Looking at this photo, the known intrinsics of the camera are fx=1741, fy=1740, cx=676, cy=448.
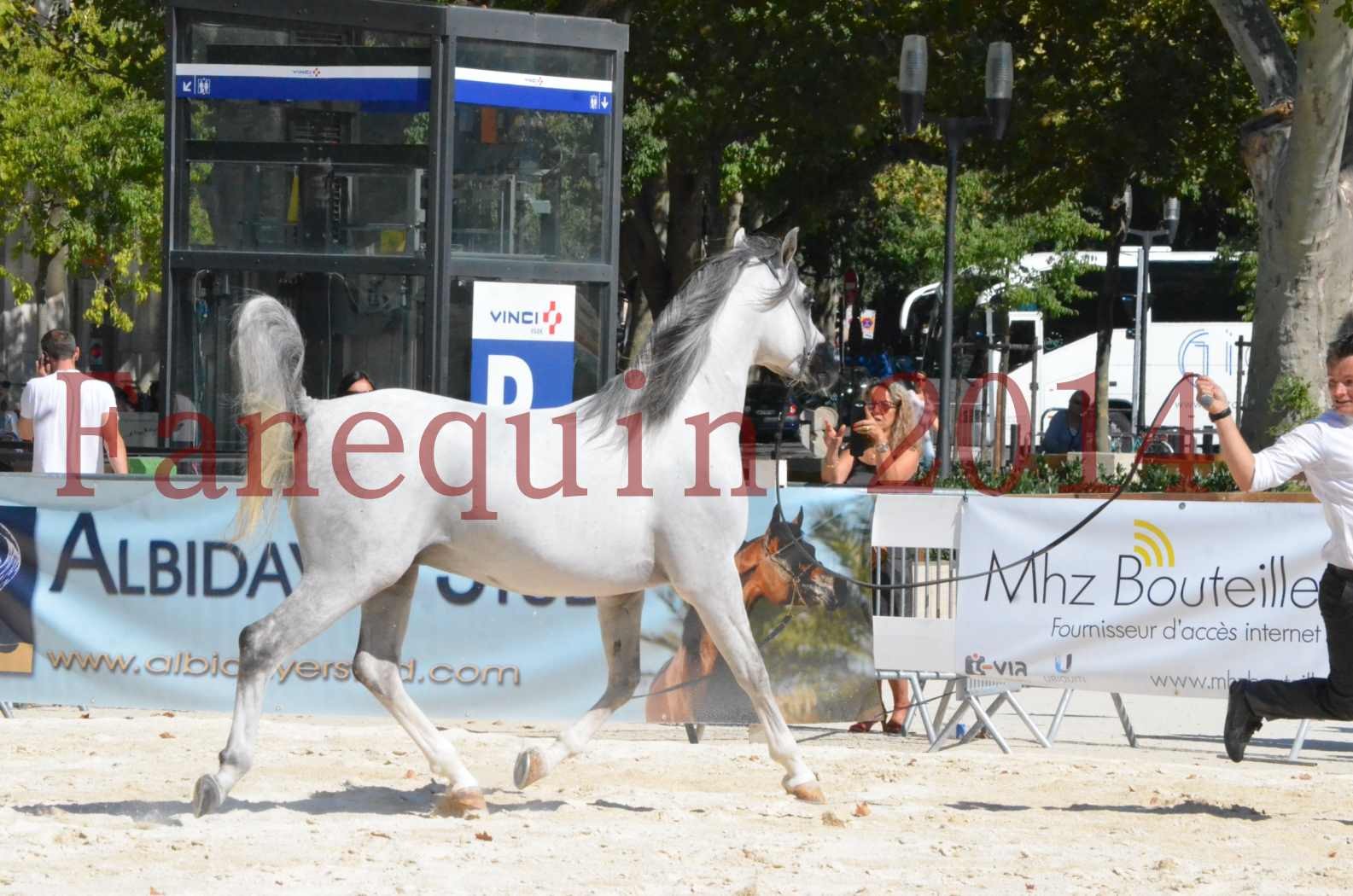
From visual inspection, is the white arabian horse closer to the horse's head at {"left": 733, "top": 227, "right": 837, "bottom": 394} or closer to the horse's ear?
the horse's ear

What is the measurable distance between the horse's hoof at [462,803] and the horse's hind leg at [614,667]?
0.22m

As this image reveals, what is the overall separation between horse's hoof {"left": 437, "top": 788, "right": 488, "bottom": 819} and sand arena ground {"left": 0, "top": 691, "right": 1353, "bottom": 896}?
0.05m

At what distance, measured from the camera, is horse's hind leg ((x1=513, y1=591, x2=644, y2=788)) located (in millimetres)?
6914

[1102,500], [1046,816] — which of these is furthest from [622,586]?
[1102,500]

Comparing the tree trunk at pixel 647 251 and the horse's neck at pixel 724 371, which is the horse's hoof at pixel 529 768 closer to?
the horse's neck at pixel 724 371

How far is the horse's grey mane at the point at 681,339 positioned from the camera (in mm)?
6844

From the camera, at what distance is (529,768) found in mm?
6770

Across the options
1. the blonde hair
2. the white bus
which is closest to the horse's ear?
the blonde hair

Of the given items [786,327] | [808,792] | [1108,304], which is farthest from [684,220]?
[808,792]

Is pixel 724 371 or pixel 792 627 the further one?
pixel 792 627

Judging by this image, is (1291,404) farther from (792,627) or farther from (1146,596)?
(792,627)

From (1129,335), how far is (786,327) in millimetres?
27644

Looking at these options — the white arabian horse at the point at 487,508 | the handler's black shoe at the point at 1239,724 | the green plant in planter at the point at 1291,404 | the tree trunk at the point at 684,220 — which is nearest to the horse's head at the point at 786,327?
the white arabian horse at the point at 487,508

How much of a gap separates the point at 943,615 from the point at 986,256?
31633 mm
